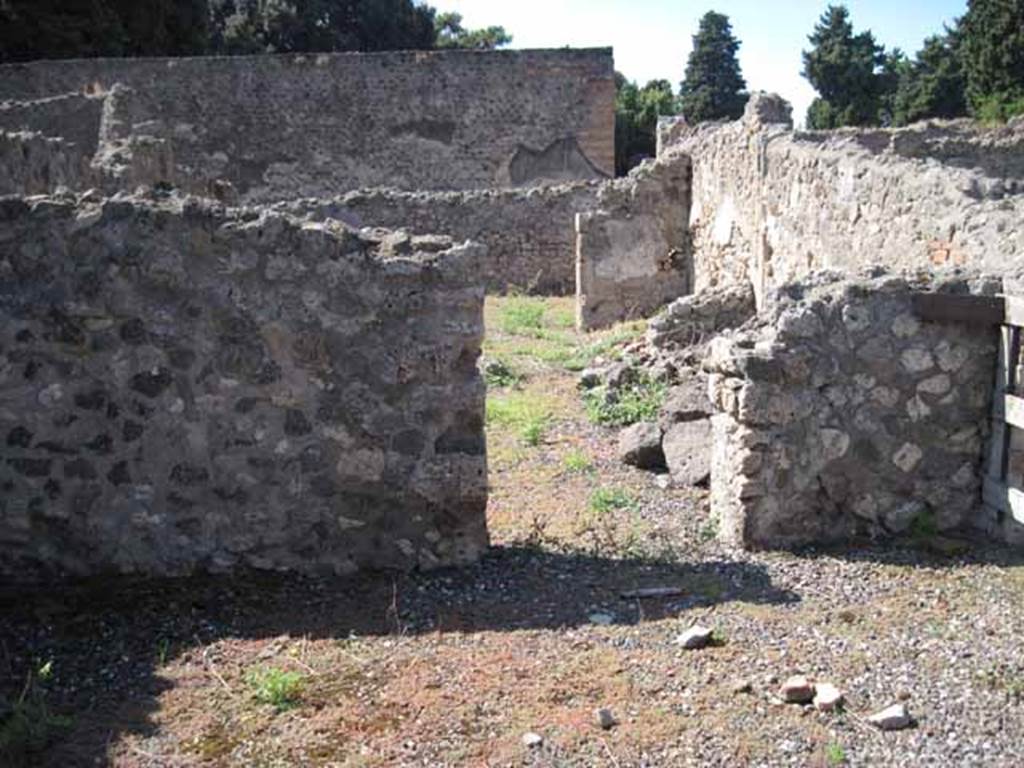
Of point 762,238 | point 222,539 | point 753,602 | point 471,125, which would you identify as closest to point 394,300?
point 222,539

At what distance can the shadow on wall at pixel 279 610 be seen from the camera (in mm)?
4098

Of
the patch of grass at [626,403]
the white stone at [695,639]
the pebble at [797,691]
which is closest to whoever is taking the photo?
the pebble at [797,691]

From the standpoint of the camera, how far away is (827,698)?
12.2 feet

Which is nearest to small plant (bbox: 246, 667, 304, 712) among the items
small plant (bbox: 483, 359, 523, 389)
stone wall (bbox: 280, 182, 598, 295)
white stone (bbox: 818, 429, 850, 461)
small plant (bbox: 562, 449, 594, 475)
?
white stone (bbox: 818, 429, 850, 461)

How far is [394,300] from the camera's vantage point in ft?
16.0

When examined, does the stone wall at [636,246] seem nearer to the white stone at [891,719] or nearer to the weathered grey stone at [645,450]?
the weathered grey stone at [645,450]

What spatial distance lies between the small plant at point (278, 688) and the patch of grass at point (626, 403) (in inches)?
189

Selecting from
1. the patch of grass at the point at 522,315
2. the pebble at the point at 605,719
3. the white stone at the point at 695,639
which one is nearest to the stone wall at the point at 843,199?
the patch of grass at the point at 522,315

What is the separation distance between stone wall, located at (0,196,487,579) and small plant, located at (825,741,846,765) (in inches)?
79.3

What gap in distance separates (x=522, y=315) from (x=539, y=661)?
10.9m

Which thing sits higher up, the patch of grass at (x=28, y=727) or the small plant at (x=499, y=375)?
the patch of grass at (x=28, y=727)

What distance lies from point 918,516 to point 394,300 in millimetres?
2674

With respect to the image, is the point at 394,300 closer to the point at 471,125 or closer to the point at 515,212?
the point at 515,212

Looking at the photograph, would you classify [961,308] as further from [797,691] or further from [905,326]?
[797,691]
